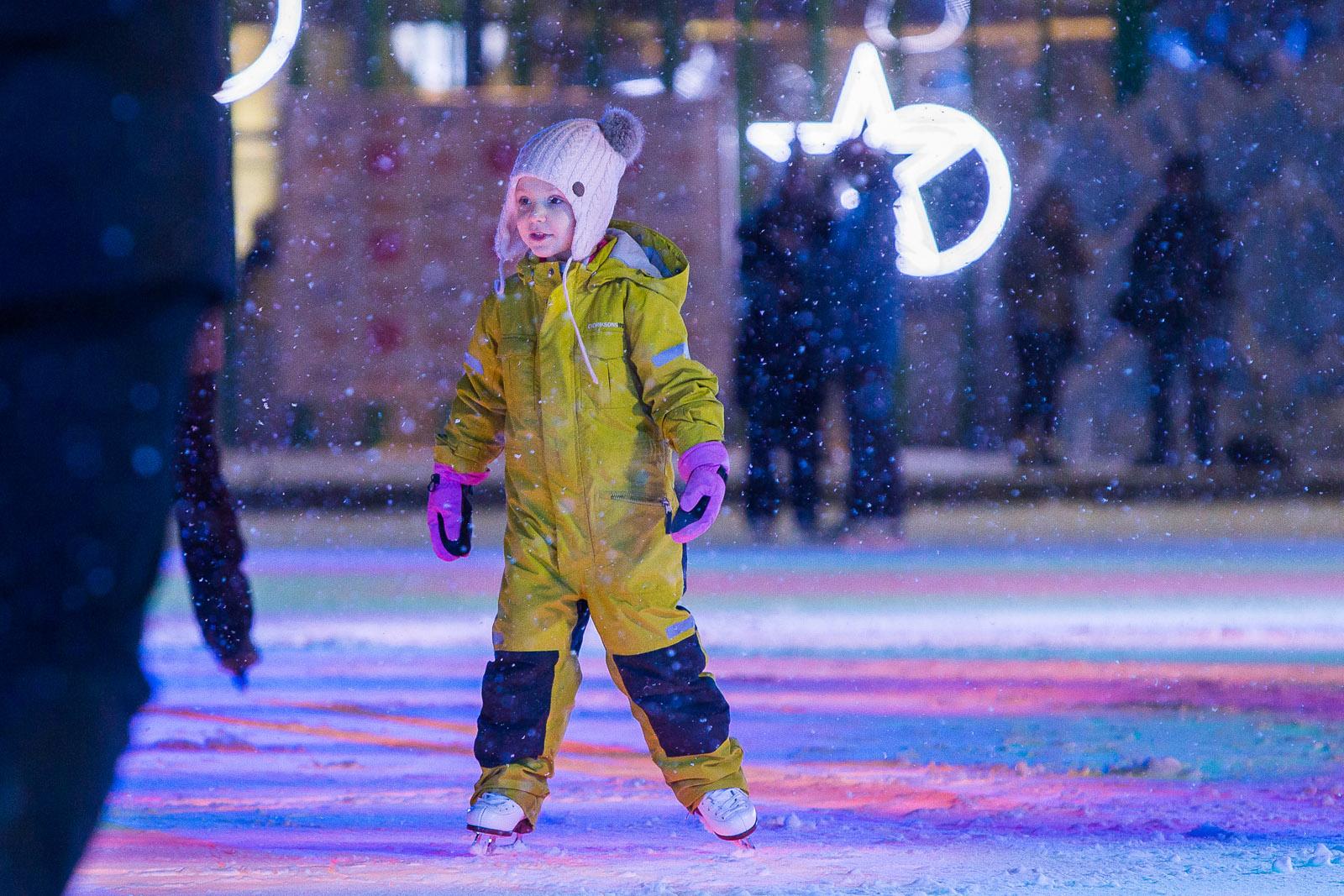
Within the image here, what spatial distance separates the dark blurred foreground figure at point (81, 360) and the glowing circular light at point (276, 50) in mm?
3230

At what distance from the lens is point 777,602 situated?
377 cm

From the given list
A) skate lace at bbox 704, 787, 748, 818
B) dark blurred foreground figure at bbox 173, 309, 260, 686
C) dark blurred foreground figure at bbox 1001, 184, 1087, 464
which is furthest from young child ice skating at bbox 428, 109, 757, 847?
dark blurred foreground figure at bbox 1001, 184, 1087, 464

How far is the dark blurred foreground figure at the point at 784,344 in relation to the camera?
12.2 ft

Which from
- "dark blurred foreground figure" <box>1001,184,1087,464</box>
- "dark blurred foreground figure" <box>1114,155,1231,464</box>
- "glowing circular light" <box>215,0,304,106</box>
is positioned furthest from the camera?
"dark blurred foreground figure" <box>1114,155,1231,464</box>

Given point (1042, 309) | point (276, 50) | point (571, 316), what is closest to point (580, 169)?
point (571, 316)

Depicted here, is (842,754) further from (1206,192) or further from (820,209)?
(1206,192)

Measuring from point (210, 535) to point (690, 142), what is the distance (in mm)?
1603

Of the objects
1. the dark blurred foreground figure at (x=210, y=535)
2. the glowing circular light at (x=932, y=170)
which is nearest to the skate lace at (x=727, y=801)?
the dark blurred foreground figure at (x=210, y=535)

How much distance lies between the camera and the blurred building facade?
12.2ft

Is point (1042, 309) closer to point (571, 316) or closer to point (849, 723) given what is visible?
point (849, 723)

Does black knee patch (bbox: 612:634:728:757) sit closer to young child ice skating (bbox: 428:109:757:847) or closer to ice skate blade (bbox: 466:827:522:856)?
young child ice skating (bbox: 428:109:757:847)

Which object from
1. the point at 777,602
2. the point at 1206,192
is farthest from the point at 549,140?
the point at 1206,192

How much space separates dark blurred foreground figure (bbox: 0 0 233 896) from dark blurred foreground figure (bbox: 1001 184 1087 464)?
3.51 meters

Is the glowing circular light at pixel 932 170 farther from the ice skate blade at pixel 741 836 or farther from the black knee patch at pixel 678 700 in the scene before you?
the ice skate blade at pixel 741 836
